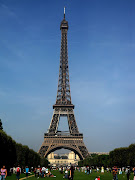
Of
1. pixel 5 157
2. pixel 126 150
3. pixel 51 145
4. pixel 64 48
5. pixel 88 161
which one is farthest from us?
pixel 64 48

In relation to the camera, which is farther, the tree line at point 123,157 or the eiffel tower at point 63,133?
the eiffel tower at point 63,133

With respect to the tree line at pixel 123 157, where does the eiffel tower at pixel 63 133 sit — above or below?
above

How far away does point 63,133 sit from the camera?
106 metres

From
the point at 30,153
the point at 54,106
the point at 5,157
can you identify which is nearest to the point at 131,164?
the point at 30,153

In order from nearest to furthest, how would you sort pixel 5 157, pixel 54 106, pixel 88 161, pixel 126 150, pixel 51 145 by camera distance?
pixel 5 157
pixel 126 150
pixel 88 161
pixel 51 145
pixel 54 106

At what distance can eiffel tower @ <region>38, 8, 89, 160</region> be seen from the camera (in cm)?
10038

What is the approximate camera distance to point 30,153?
67.7m

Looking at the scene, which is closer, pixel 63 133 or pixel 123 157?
pixel 123 157

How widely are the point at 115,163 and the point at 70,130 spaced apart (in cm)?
3577

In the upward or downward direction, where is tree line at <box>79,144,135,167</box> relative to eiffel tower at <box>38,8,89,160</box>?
downward

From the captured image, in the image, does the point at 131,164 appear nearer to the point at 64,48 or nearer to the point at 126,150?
the point at 126,150

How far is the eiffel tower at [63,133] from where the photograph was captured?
10038 centimetres

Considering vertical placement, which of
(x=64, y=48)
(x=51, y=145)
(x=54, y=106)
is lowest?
(x=51, y=145)

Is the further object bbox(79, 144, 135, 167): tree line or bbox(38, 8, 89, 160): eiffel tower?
bbox(38, 8, 89, 160): eiffel tower
